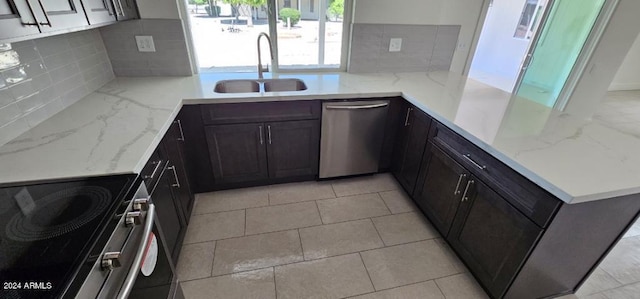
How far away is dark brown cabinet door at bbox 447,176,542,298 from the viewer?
1240mm

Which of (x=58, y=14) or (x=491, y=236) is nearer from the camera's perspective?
(x=58, y=14)

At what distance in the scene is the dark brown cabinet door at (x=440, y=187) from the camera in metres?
1.63

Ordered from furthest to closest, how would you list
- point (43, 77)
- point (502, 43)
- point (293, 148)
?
1. point (502, 43)
2. point (293, 148)
3. point (43, 77)

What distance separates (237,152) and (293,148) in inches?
16.9

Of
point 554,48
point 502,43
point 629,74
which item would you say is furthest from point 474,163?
point 629,74

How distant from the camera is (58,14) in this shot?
1.08 m

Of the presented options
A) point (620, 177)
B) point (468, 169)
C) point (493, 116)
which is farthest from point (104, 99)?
point (620, 177)

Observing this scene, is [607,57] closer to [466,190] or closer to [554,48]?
[554,48]

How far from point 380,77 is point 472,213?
4.51 feet

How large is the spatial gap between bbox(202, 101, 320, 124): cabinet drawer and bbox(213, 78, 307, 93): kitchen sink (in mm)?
274

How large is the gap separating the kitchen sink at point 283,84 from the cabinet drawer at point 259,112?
338mm

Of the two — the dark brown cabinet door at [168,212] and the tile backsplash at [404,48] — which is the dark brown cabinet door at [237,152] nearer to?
the dark brown cabinet door at [168,212]

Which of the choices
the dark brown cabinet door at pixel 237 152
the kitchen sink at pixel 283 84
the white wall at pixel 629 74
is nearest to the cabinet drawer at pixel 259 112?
the dark brown cabinet door at pixel 237 152

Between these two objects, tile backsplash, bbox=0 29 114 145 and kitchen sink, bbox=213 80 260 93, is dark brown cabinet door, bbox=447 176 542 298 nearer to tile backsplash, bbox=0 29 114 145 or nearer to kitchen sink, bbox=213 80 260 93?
kitchen sink, bbox=213 80 260 93
